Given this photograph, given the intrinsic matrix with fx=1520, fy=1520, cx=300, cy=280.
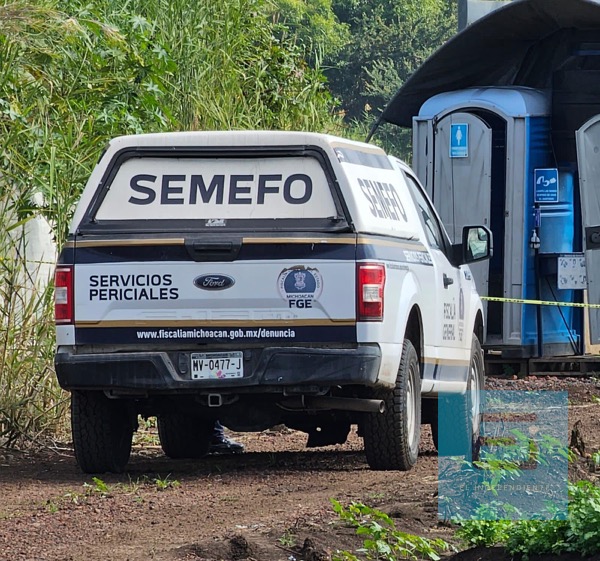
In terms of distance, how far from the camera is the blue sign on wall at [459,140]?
15.8 metres

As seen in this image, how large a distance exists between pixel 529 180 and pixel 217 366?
7.93m

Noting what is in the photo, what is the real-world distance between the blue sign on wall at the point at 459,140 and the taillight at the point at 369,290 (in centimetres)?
766

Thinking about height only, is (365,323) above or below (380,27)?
below

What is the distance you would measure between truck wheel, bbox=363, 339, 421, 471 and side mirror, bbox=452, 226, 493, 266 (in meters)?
1.36

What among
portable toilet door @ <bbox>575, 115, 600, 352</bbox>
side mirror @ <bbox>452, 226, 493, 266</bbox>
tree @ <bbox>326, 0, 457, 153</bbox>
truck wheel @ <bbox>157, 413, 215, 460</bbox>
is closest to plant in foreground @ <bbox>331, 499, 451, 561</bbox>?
truck wheel @ <bbox>157, 413, 215, 460</bbox>

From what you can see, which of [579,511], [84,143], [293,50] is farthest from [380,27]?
[579,511]

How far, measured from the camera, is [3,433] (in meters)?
10.5

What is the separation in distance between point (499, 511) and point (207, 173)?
126 inches

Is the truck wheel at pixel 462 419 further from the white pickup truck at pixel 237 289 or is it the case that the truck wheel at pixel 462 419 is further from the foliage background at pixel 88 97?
the foliage background at pixel 88 97

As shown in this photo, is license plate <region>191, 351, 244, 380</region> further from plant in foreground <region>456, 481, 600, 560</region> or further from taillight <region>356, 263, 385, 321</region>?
plant in foreground <region>456, 481, 600, 560</region>

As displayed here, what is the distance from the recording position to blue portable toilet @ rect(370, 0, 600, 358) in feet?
51.3

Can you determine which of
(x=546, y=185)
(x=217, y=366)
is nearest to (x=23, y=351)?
(x=217, y=366)

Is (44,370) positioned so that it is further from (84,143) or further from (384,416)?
(384,416)

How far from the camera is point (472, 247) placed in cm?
1030
